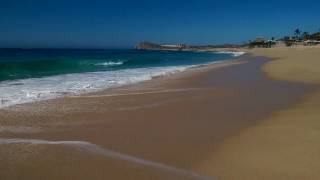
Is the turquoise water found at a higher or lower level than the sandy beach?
lower

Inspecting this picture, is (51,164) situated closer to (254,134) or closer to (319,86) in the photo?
(254,134)

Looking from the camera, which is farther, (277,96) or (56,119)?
(277,96)

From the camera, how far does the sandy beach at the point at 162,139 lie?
536 cm

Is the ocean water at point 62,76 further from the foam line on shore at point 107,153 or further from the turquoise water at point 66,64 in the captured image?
the foam line on shore at point 107,153

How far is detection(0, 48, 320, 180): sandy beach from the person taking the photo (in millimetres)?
5363

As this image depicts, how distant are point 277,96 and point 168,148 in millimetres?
6924

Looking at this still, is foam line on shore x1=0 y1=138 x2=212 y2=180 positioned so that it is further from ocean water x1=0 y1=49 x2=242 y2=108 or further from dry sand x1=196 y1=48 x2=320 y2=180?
ocean water x1=0 y1=49 x2=242 y2=108

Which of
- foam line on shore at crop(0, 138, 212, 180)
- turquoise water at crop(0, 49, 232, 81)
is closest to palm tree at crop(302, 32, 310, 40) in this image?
turquoise water at crop(0, 49, 232, 81)

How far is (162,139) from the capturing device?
7.05 metres

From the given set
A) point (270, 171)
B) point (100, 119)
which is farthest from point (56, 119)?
point (270, 171)

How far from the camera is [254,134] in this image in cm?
736

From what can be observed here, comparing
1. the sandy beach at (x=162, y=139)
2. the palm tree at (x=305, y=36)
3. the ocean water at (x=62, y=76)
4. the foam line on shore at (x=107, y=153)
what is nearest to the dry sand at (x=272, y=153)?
the sandy beach at (x=162, y=139)

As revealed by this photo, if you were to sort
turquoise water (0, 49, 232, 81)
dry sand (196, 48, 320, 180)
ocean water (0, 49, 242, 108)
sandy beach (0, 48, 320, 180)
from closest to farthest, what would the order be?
dry sand (196, 48, 320, 180) → sandy beach (0, 48, 320, 180) → ocean water (0, 49, 242, 108) → turquoise water (0, 49, 232, 81)

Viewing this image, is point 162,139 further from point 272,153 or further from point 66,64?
point 66,64
